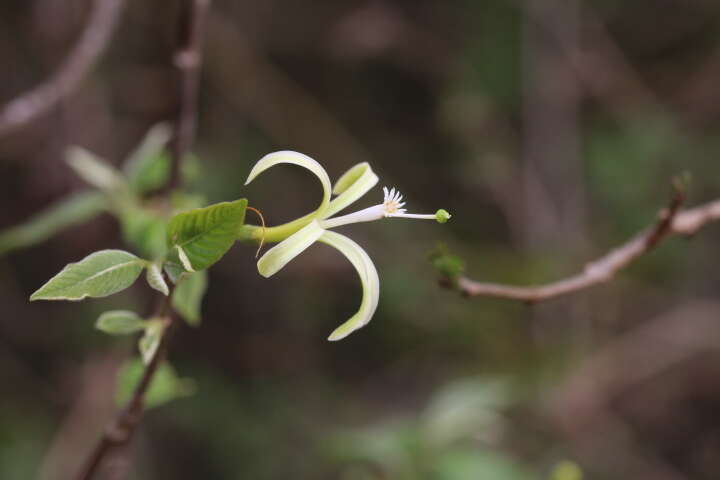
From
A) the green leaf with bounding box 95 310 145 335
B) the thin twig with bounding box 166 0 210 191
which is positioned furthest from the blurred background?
the green leaf with bounding box 95 310 145 335

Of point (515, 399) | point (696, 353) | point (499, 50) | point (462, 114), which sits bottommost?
point (696, 353)

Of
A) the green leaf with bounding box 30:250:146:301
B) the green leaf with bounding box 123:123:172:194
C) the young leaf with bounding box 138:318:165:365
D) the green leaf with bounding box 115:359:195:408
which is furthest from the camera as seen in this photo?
the green leaf with bounding box 123:123:172:194

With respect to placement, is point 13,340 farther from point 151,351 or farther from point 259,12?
point 151,351

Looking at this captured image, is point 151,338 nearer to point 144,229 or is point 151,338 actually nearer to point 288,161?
point 288,161

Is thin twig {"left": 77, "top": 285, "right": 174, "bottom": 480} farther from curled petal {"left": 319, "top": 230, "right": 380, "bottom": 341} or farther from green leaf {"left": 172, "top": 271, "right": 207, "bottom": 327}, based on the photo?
curled petal {"left": 319, "top": 230, "right": 380, "bottom": 341}

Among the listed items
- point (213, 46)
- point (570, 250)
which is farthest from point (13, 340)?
point (570, 250)

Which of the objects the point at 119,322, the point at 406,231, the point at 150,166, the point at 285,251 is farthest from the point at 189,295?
the point at 406,231

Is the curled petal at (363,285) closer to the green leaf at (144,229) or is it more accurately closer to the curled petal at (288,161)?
the curled petal at (288,161)

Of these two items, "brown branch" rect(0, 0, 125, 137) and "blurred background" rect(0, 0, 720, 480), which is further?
"blurred background" rect(0, 0, 720, 480)
